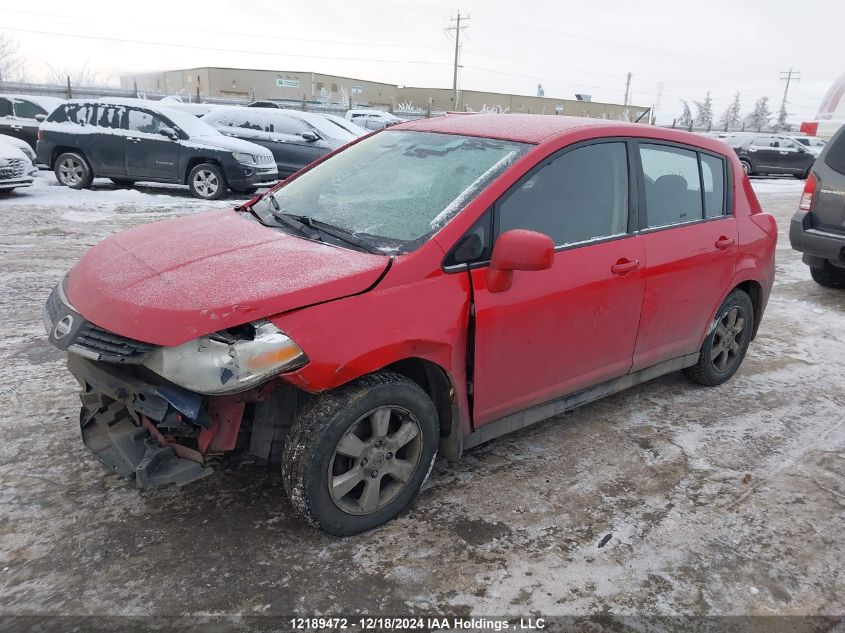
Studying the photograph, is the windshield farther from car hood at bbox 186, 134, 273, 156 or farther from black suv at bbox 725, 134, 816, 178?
black suv at bbox 725, 134, 816, 178

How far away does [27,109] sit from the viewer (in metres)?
14.9

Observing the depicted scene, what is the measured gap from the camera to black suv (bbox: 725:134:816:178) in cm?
2314

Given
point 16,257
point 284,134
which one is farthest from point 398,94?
point 16,257

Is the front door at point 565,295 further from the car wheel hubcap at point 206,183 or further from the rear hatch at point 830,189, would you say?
the car wheel hubcap at point 206,183

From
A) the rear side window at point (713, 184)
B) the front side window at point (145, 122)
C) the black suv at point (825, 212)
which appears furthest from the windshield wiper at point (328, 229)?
the front side window at point (145, 122)

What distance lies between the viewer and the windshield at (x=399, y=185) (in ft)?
9.68

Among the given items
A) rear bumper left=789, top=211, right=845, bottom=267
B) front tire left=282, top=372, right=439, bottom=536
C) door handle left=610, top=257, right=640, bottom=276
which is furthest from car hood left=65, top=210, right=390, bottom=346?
rear bumper left=789, top=211, right=845, bottom=267

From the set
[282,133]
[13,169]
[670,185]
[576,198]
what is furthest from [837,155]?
[13,169]

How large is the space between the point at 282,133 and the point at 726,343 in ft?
Answer: 36.8

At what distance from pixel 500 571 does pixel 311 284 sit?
1342 millimetres

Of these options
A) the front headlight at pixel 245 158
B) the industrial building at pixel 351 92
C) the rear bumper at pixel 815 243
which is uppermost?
the industrial building at pixel 351 92

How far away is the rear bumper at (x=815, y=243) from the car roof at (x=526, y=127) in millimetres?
3770

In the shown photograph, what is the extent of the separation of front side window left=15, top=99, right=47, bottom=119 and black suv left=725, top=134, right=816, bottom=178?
21142 mm

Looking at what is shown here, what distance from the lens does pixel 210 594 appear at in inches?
94.3
